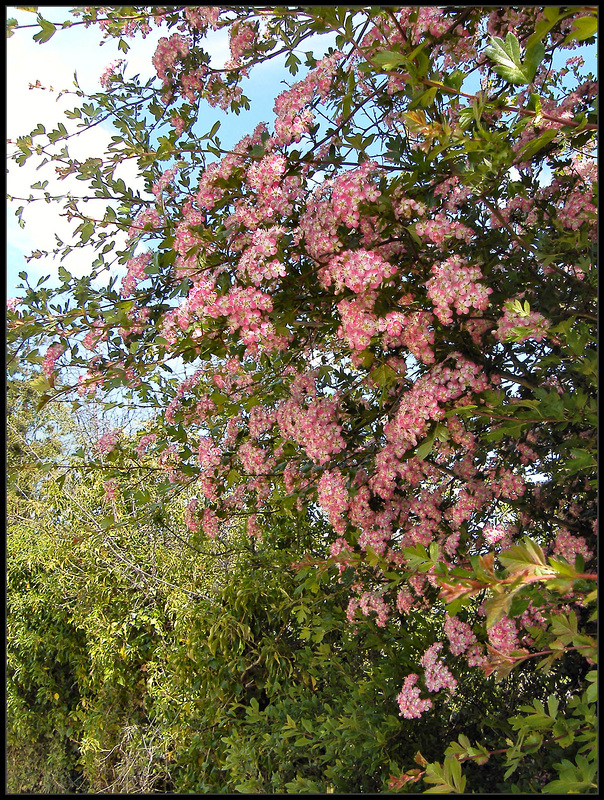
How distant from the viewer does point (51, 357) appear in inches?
79.3

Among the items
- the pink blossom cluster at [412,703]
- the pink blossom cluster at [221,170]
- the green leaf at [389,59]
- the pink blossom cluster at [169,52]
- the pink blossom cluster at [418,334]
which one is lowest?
the pink blossom cluster at [412,703]

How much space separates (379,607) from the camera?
6.47 ft

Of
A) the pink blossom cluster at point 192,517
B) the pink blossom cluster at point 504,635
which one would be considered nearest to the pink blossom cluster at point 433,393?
the pink blossom cluster at point 504,635

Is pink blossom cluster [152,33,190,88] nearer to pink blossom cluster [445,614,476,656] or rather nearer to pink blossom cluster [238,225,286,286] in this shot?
pink blossom cluster [238,225,286,286]

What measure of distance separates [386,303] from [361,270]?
0.50ft

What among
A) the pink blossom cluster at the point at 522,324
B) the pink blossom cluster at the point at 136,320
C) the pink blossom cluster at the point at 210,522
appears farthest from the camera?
the pink blossom cluster at the point at 210,522

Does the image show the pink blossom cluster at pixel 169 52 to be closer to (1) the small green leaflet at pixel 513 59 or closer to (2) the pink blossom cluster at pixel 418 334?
(2) the pink blossom cluster at pixel 418 334

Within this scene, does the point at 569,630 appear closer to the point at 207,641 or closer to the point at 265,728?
the point at 265,728

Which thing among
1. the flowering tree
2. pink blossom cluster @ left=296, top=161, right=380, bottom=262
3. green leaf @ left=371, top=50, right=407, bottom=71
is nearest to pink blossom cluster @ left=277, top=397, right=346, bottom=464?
the flowering tree

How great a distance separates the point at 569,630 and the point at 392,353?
3.20 feet

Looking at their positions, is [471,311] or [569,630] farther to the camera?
[471,311]

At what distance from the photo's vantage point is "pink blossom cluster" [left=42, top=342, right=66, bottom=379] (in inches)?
78.7

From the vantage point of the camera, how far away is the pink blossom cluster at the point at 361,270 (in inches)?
57.3

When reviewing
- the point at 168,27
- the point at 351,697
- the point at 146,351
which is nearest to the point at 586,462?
the point at 146,351
